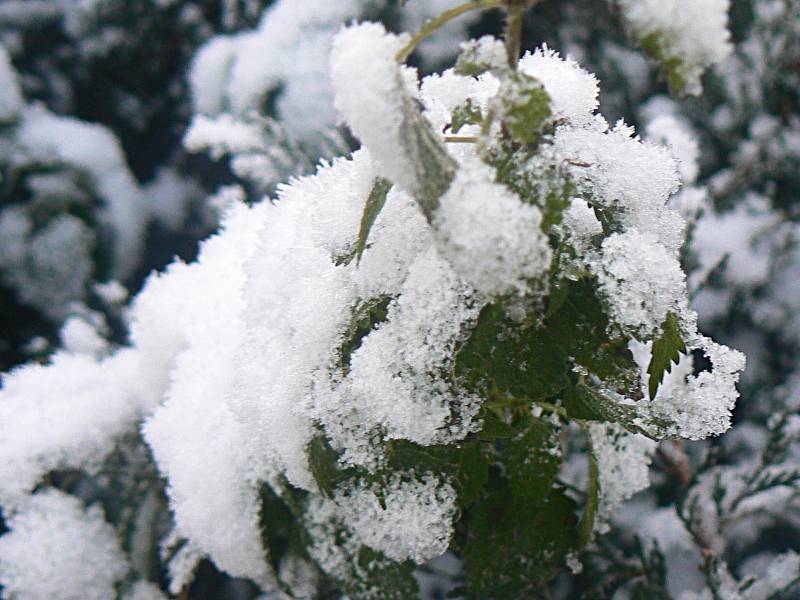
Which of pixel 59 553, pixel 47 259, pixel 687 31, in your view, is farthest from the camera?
pixel 47 259

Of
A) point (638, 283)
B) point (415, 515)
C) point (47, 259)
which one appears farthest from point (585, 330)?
point (47, 259)

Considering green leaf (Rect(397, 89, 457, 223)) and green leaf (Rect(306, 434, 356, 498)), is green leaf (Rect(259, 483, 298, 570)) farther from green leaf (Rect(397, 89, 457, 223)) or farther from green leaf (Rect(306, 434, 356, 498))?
green leaf (Rect(397, 89, 457, 223))

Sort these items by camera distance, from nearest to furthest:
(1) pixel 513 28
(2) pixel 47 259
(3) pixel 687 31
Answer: (3) pixel 687 31 → (1) pixel 513 28 → (2) pixel 47 259

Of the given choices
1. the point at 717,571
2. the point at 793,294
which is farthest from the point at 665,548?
the point at 793,294

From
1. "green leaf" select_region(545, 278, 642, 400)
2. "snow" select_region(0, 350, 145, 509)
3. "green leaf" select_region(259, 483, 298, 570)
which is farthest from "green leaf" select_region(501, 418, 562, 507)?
"snow" select_region(0, 350, 145, 509)

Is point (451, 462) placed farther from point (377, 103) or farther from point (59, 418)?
point (59, 418)

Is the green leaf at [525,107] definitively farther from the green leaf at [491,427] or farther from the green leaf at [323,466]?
the green leaf at [323,466]
